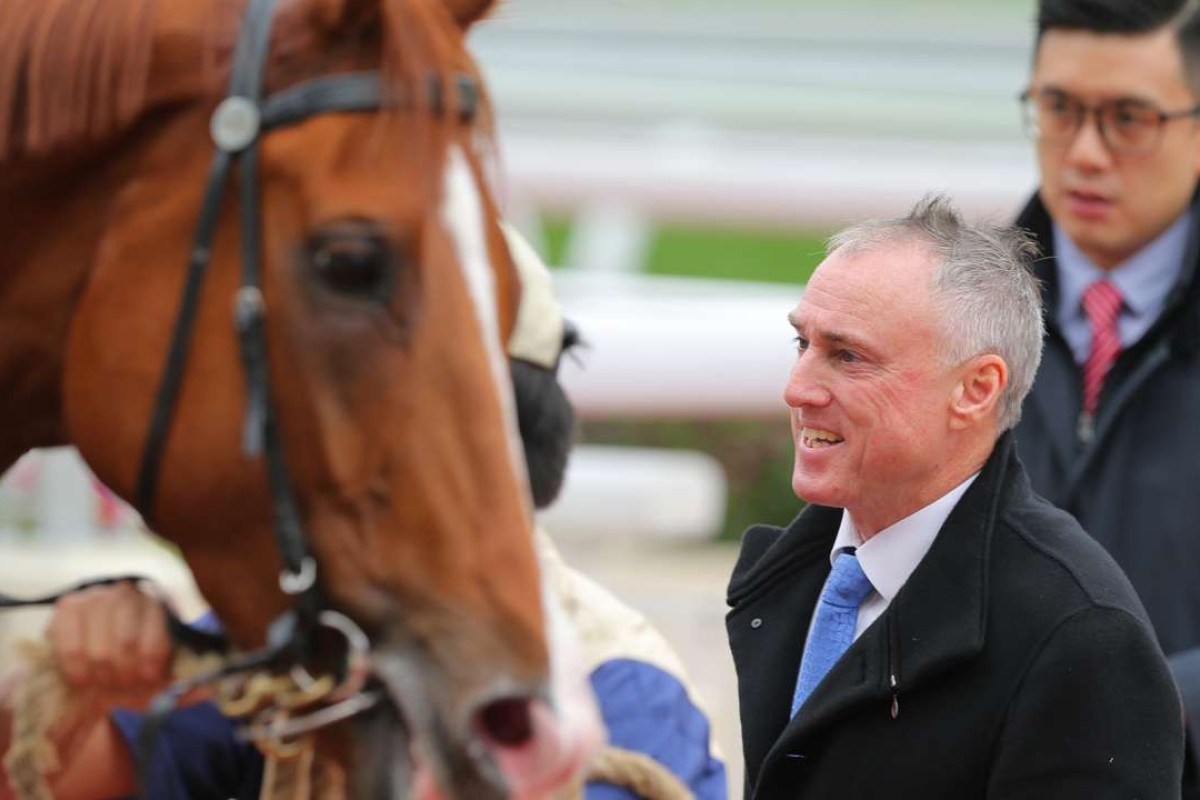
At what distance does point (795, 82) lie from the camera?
476 inches

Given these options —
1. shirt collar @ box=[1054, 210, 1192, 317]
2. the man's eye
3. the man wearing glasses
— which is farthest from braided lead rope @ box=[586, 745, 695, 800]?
the man's eye

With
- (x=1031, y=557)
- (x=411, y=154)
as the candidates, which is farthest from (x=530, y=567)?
(x=1031, y=557)

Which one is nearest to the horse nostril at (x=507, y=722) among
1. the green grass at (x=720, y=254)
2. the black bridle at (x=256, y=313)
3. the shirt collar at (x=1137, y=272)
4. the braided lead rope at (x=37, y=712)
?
the black bridle at (x=256, y=313)

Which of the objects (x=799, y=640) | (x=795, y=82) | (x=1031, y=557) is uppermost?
(x=1031, y=557)

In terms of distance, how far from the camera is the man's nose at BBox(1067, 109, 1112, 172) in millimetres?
3840

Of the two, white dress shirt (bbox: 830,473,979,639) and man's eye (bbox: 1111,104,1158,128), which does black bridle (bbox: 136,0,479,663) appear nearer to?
white dress shirt (bbox: 830,473,979,639)

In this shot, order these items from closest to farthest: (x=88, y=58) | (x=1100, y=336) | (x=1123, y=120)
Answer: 1. (x=88, y=58)
2. (x=1100, y=336)
3. (x=1123, y=120)

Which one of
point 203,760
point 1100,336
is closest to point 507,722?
point 203,760

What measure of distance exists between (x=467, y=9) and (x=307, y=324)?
49 centimetres

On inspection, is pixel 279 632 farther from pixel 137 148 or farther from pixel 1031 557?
pixel 1031 557

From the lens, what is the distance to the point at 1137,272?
12.6 ft

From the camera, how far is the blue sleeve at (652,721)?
289cm

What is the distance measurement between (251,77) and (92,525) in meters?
5.30

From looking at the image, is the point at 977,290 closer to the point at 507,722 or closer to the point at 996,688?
the point at 996,688
